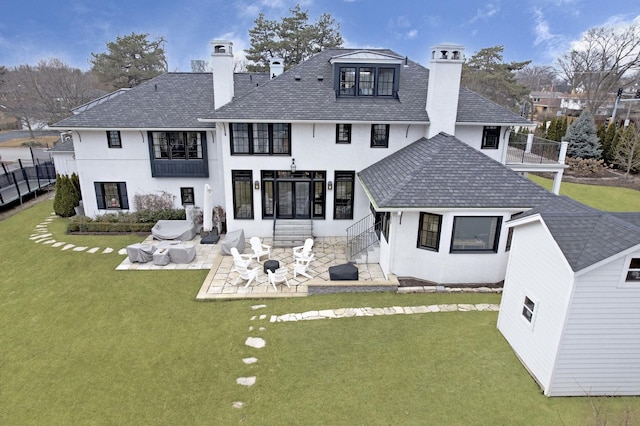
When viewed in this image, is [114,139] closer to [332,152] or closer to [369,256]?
[332,152]

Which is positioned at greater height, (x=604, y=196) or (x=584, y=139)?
(x=584, y=139)

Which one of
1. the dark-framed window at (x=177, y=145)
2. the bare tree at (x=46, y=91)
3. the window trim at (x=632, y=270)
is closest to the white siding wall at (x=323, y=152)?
the dark-framed window at (x=177, y=145)

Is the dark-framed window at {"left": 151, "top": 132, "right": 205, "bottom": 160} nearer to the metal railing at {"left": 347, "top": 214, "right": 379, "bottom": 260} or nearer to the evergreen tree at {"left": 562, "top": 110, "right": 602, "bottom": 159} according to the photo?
the metal railing at {"left": 347, "top": 214, "right": 379, "bottom": 260}

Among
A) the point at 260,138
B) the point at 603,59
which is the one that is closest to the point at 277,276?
the point at 260,138

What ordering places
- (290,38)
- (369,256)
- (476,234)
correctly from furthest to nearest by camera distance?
(290,38), (369,256), (476,234)

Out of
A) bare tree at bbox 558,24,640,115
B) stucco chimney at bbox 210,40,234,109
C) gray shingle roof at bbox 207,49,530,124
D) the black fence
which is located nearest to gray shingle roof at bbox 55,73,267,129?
stucco chimney at bbox 210,40,234,109

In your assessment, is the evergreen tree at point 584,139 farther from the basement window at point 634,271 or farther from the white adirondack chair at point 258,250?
the white adirondack chair at point 258,250
